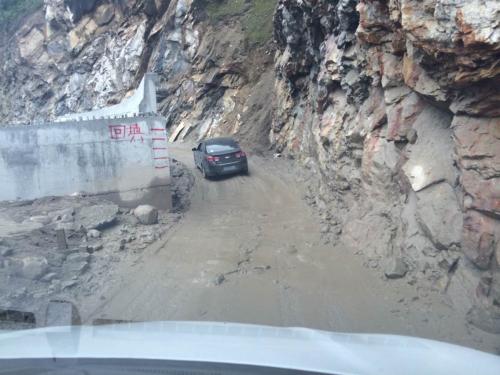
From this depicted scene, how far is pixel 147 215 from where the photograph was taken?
45.7ft

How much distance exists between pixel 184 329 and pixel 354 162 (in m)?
9.81

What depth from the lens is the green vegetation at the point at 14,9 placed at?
46125 millimetres

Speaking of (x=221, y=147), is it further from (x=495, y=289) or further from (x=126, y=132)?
(x=495, y=289)

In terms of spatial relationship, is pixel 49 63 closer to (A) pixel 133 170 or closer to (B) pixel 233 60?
(B) pixel 233 60

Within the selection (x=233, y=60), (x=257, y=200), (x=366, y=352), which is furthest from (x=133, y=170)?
(x=233, y=60)

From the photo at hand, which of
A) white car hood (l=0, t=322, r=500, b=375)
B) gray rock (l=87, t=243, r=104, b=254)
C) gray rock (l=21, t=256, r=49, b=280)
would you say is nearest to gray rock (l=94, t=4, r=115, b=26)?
gray rock (l=87, t=243, r=104, b=254)

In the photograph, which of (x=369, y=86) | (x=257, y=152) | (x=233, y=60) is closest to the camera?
(x=369, y=86)

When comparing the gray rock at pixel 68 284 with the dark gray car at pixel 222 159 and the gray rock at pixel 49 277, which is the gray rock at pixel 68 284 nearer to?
the gray rock at pixel 49 277

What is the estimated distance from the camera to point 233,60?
30.4m

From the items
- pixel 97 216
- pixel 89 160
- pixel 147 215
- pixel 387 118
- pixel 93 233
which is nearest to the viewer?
pixel 387 118

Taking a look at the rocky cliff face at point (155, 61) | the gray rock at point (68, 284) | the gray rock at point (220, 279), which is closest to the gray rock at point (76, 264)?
the gray rock at point (68, 284)

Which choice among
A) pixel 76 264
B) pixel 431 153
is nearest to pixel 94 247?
pixel 76 264

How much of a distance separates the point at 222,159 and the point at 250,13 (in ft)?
43.5

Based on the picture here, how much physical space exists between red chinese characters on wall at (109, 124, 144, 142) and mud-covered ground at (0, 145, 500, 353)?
6.01ft
